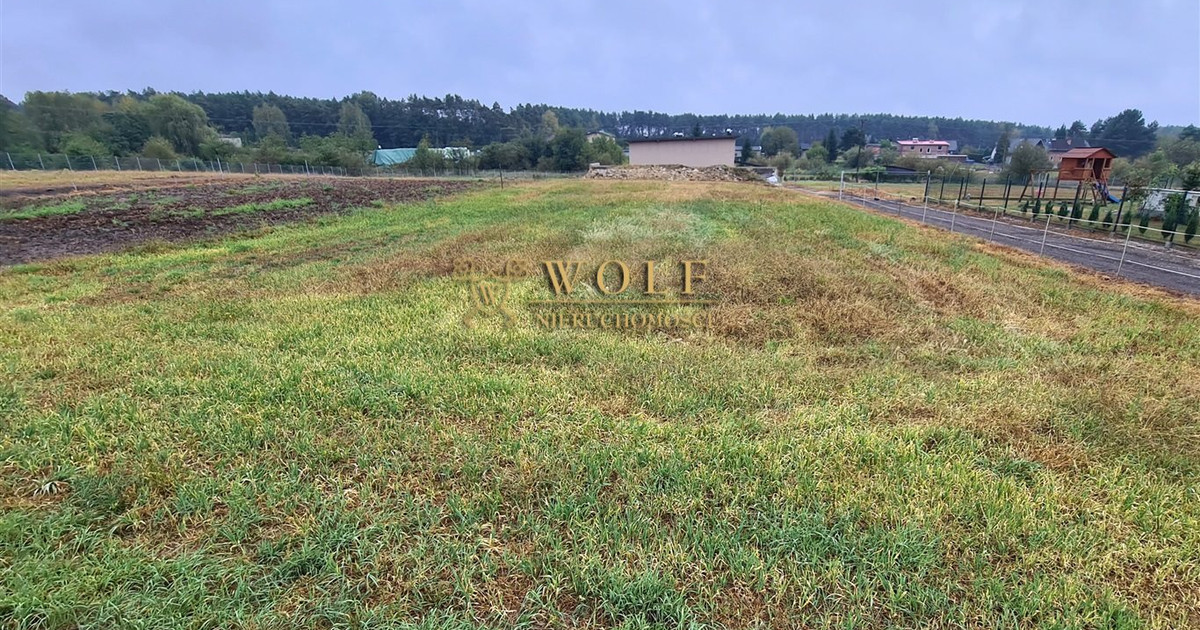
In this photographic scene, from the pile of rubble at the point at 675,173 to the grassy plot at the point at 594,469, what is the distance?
35472 mm

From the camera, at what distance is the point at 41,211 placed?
1359 cm

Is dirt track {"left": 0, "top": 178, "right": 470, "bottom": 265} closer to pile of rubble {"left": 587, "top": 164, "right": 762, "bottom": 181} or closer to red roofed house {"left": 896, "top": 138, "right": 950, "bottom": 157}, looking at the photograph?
pile of rubble {"left": 587, "top": 164, "right": 762, "bottom": 181}

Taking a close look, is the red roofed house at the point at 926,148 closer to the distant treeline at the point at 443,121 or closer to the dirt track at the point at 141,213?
the distant treeline at the point at 443,121

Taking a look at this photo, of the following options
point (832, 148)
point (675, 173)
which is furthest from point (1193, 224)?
point (832, 148)

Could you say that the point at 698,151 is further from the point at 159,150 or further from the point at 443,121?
the point at 443,121

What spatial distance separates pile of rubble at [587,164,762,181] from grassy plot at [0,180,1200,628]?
35472 mm

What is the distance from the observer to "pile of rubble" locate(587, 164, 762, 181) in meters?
38.8

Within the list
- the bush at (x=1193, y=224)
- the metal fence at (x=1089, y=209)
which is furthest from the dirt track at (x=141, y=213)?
the bush at (x=1193, y=224)

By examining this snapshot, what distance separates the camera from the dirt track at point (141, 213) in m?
10.1

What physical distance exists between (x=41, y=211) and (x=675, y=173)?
121 ft

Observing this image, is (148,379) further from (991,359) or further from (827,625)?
(991,359)

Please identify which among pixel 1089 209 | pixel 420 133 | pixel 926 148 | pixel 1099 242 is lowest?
pixel 1099 242

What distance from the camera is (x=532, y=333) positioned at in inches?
187

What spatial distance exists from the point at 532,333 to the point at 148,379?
3.04 metres
